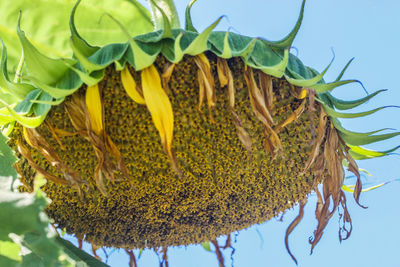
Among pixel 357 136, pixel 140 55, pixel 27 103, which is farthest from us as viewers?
pixel 357 136

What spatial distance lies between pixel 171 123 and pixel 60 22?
2.14 feet

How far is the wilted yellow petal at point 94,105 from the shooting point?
4.81 feet

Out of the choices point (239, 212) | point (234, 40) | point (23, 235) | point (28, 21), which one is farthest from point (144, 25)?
point (23, 235)

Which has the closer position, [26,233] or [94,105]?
[26,233]

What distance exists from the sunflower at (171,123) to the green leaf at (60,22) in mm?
250

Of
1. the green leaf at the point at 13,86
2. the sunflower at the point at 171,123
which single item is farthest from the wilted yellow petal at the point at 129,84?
the green leaf at the point at 13,86

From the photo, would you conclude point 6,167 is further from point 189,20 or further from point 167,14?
point 167,14

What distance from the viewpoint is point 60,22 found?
1.91 m

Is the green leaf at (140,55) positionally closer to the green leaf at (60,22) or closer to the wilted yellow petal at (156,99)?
the wilted yellow petal at (156,99)

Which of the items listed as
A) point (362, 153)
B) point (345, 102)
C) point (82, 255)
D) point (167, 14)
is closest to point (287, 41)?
point (345, 102)

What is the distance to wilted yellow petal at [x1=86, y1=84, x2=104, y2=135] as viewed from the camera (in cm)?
146

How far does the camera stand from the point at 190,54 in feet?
4.81

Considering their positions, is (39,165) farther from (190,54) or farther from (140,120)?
A: (190,54)

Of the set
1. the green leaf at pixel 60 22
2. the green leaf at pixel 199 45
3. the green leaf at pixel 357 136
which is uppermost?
the green leaf at pixel 60 22
